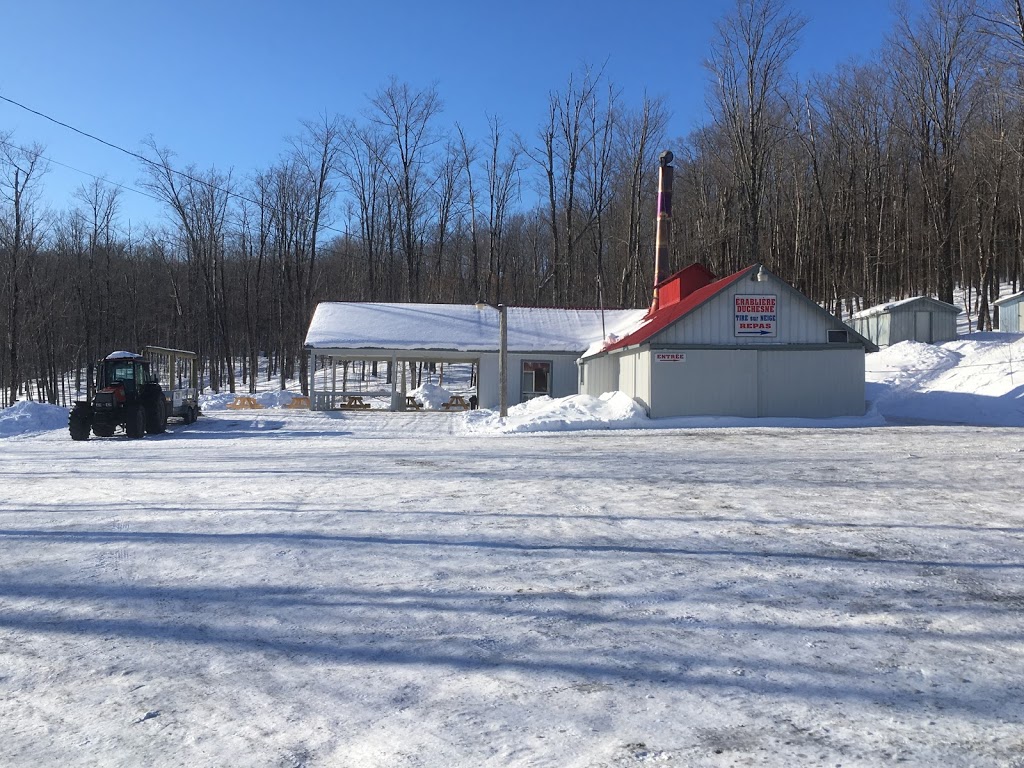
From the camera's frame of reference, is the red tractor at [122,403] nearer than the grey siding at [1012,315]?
Yes

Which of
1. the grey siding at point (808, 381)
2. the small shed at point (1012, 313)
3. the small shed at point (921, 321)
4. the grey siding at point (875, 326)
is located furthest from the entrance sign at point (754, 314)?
the small shed at point (1012, 313)

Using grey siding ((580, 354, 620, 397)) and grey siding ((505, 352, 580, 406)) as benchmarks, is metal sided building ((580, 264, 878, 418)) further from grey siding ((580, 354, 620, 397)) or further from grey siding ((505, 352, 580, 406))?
grey siding ((505, 352, 580, 406))

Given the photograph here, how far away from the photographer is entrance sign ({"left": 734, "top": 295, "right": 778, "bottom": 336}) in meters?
21.1

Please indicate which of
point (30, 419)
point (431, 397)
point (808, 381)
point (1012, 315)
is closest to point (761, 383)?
point (808, 381)

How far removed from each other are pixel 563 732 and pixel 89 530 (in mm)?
5932

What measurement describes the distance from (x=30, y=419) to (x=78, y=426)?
5102 millimetres

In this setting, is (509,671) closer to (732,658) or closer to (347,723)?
(347,723)

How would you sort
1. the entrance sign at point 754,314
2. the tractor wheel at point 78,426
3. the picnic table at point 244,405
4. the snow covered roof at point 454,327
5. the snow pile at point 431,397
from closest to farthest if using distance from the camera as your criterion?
1. the tractor wheel at point 78,426
2. the entrance sign at point 754,314
3. the snow covered roof at point 454,327
4. the picnic table at point 244,405
5. the snow pile at point 431,397

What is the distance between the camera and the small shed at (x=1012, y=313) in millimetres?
32250

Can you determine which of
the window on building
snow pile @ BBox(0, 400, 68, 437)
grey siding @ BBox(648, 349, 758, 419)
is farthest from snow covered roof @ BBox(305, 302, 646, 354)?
snow pile @ BBox(0, 400, 68, 437)

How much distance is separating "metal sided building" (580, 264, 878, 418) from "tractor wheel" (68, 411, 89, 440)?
50.4 feet

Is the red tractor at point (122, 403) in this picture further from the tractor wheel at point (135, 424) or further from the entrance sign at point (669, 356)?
the entrance sign at point (669, 356)

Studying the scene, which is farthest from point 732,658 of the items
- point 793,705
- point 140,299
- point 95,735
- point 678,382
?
point 140,299

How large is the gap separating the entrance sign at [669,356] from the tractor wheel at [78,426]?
15.7 meters
